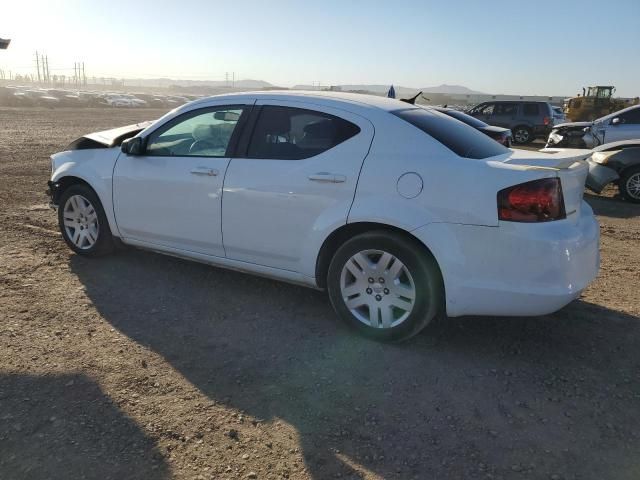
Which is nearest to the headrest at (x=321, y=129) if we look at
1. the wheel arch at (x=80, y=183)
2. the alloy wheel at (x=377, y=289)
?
the alloy wheel at (x=377, y=289)

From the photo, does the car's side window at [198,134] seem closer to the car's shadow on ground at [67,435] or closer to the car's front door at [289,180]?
the car's front door at [289,180]

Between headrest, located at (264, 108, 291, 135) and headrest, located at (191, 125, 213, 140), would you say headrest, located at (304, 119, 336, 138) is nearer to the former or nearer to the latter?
headrest, located at (264, 108, 291, 135)

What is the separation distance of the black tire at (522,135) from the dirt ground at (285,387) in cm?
1912

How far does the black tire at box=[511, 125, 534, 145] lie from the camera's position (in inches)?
882

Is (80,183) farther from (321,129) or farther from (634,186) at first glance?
(634,186)

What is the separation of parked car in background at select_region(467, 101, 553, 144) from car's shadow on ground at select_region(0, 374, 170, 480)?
2172 centimetres

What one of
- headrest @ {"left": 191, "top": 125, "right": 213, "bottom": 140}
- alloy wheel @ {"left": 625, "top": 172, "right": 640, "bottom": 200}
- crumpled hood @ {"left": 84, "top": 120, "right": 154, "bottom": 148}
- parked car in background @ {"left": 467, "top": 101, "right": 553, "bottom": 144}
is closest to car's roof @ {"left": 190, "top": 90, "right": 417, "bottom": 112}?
headrest @ {"left": 191, "top": 125, "right": 213, "bottom": 140}

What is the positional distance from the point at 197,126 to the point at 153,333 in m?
1.79

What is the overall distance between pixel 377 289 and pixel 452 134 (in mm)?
1203

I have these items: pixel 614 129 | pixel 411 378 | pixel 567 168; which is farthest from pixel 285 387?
pixel 614 129

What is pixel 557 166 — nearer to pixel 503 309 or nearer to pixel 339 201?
pixel 503 309

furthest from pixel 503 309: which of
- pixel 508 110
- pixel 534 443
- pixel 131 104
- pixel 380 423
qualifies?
Result: pixel 131 104

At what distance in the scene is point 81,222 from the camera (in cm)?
530

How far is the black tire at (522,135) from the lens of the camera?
2241cm
